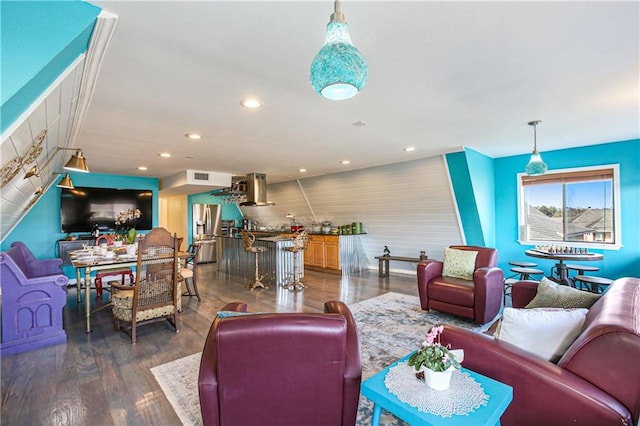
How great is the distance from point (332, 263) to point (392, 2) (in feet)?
20.7

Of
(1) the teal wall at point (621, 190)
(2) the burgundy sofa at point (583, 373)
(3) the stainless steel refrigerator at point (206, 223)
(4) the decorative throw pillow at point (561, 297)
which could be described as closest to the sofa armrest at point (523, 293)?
(4) the decorative throw pillow at point (561, 297)

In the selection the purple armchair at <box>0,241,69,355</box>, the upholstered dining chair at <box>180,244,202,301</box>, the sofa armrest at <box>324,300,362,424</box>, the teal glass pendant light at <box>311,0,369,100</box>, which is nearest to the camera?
the teal glass pendant light at <box>311,0,369,100</box>

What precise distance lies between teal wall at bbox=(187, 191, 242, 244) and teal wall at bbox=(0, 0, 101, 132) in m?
8.21

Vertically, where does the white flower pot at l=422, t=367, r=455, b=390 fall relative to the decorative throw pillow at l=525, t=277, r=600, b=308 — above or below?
below

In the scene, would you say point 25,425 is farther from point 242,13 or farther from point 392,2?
point 392,2

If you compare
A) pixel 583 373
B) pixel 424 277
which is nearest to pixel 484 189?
pixel 424 277

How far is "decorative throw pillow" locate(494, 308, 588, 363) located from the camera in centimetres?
161

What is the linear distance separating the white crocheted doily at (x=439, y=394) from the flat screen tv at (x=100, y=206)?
23.8ft

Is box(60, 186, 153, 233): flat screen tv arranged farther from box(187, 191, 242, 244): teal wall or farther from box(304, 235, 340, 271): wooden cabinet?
box(304, 235, 340, 271): wooden cabinet

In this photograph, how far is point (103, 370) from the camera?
2.68 m

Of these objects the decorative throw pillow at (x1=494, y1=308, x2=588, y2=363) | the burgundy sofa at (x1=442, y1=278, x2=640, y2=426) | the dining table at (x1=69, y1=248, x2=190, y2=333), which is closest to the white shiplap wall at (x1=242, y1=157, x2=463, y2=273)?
the decorative throw pillow at (x1=494, y1=308, x2=588, y2=363)

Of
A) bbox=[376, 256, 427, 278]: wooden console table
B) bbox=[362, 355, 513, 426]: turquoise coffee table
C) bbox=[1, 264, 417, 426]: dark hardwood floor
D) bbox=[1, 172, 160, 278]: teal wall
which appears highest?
bbox=[1, 172, 160, 278]: teal wall

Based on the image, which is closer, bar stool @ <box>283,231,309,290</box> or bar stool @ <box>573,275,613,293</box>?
bar stool @ <box>573,275,613,293</box>

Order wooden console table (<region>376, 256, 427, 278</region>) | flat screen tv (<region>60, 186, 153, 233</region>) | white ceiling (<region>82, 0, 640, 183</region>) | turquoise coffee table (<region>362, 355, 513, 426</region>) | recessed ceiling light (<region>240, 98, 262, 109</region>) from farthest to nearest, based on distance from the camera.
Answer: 1. wooden console table (<region>376, 256, 427, 278</region>)
2. flat screen tv (<region>60, 186, 153, 233</region>)
3. recessed ceiling light (<region>240, 98, 262, 109</region>)
4. white ceiling (<region>82, 0, 640, 183</region>)
5. turquoise coffee table (<region>362, 355, 513, 426</region>)
